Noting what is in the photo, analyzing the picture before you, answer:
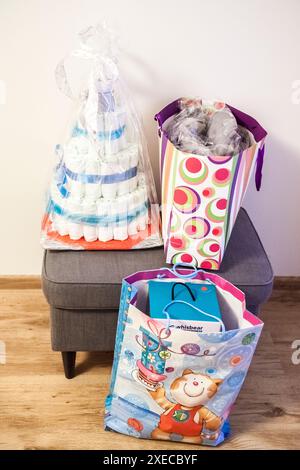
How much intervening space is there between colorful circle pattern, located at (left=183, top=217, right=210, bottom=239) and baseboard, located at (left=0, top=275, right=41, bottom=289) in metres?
0.73

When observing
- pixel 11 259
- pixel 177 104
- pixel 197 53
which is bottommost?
pixel 11 259

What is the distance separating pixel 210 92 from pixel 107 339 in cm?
79

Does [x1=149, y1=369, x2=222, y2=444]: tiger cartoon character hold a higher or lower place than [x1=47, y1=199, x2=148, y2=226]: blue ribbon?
lower

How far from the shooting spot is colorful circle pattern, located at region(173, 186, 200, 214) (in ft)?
3.95

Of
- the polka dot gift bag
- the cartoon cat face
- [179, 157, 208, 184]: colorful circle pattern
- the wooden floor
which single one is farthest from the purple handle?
the wooden floor

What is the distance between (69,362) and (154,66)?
2.95 ft

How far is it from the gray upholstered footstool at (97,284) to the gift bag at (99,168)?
0.13ft

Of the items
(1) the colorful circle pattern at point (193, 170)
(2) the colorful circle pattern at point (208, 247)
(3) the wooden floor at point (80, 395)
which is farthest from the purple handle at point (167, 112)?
(3) the wooden floor at point (80, 395)

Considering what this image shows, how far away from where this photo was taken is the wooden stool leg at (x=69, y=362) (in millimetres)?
1401

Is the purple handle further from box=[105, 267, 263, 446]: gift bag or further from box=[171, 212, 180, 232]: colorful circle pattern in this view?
box=[105, 267, 263, 446]: gift bag

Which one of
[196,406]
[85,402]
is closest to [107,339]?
[85,402]

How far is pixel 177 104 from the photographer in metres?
1.41

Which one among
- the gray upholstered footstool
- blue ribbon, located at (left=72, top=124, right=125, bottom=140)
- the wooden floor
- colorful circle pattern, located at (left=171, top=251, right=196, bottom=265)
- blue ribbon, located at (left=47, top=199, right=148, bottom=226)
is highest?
blue ribbon, located at (left=72, top=124, right=125, bottom=140)
